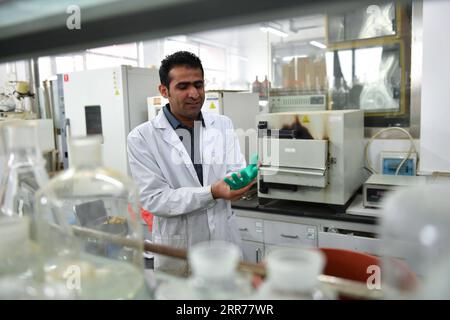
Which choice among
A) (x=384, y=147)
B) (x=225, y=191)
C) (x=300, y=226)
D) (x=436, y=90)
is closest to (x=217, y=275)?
(x=225, y=191)

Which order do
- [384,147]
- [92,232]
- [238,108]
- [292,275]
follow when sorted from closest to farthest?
[292,275]
[92,232]
[384,147]
[238,108]

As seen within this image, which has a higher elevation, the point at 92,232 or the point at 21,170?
the point at 21,170

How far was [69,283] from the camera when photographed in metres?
0.56

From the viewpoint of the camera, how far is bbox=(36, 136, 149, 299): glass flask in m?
0.56

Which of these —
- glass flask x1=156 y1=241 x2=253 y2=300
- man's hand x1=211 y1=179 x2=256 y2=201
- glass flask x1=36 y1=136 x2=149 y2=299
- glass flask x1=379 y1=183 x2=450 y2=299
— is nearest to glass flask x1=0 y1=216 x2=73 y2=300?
glass flask x1=36 y1=136 x2=149 y2=299

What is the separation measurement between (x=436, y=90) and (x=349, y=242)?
0.98 metres

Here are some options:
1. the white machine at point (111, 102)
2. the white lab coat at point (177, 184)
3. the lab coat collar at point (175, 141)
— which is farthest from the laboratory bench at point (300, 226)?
the white machine at point (111, 102)

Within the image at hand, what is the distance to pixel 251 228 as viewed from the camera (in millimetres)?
2373

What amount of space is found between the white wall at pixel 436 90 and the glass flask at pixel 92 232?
1.96 meters

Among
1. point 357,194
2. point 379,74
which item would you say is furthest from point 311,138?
point 379,74

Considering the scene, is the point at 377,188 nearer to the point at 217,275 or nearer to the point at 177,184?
the point at 177,184

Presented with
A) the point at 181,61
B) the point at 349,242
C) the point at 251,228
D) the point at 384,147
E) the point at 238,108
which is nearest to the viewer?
the point at 181,61

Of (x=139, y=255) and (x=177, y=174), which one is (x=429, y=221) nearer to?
(x=139, y=255)
